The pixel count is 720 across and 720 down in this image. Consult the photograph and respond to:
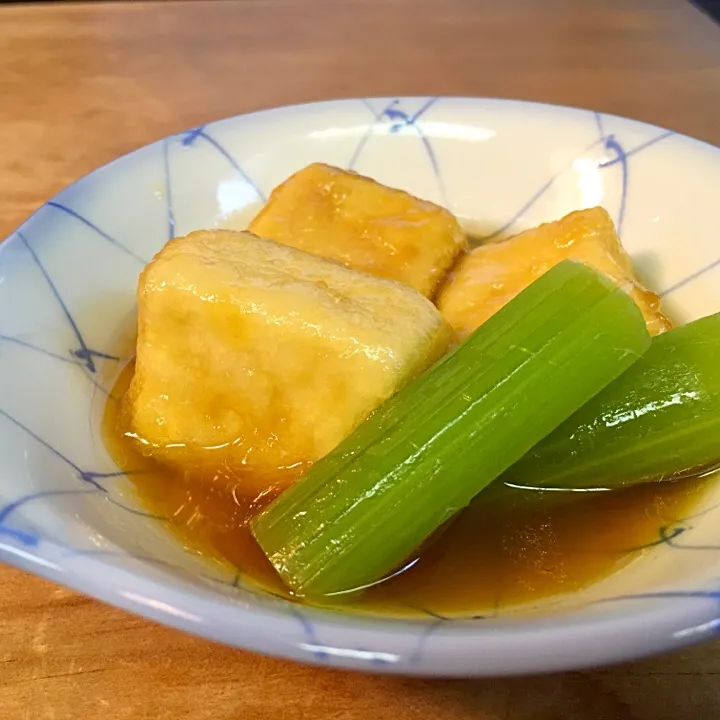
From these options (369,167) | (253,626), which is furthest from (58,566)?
(369,167)

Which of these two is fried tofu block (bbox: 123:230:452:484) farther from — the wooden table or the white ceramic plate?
the wooden table

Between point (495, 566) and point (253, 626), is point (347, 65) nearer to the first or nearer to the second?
point (495, 566)

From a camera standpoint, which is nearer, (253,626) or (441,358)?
(253,626)

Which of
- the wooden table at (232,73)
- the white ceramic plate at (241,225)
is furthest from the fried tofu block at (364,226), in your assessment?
the wooden table at (232,73)

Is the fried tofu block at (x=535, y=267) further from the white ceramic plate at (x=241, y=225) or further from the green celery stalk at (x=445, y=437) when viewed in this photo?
the green celery stalk at (x=445, y=437)

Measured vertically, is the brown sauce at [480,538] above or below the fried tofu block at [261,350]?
below
